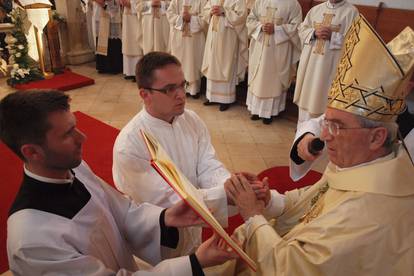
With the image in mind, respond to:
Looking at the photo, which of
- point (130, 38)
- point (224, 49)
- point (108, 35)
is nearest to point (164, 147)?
point (224, 49)

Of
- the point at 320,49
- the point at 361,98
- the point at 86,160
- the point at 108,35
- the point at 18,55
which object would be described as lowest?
the point at 86,160

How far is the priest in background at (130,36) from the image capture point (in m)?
8.27

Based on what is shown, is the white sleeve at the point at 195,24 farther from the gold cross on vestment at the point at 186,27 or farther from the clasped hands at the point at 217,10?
the clasped hands at the point at 217,10

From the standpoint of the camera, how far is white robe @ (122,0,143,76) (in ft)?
27.4

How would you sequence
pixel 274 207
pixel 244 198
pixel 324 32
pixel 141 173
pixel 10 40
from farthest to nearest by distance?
pixel 10 40 < pixel 324 32 < pixel 141 173 < pixel 274 207 < pixel 244 198

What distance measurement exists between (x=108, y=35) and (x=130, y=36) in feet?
2.48

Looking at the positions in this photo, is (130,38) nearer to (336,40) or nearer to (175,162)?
(336,40)

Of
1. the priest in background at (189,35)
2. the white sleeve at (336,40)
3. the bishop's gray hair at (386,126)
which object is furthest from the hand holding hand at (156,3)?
the bishop's gray hair at (386,126)

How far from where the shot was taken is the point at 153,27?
7.92 metres

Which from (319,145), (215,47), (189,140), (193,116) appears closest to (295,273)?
(319,145)

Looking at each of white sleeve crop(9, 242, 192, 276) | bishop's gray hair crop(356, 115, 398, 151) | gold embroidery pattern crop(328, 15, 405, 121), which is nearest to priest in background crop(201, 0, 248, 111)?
gold embroidery pattern crop(328, 15, 405, 121)

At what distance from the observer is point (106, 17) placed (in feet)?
28.5

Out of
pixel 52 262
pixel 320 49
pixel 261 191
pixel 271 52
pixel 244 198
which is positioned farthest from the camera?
pixel 271 52

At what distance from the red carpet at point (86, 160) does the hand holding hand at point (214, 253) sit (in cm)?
208
